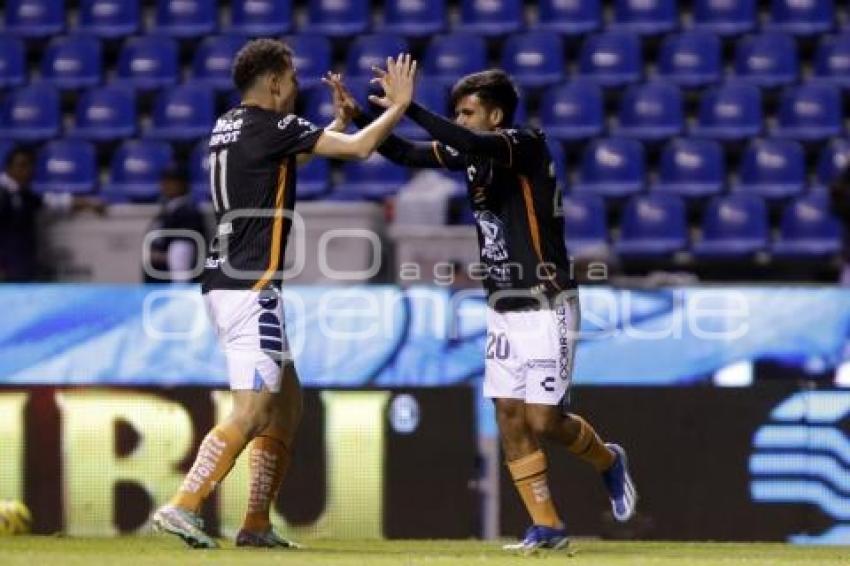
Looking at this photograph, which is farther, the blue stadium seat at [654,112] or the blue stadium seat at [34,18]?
the blue stadium seat at [34,18]

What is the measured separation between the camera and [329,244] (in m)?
12.8

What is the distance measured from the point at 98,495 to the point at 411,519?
5.33 ft

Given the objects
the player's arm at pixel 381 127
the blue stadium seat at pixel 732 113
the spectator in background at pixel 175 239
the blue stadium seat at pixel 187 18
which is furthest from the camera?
the blue stadium seat at pixel 187 18

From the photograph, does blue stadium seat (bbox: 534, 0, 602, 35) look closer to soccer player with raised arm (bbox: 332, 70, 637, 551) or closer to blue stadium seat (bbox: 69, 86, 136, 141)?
blue stadium seat (bbox: 69, 86, 136, 141)

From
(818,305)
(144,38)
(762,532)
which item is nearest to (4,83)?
(144,38)

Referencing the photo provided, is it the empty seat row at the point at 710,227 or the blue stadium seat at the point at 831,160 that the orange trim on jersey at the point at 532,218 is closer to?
the empty seat row at the point at 710,227

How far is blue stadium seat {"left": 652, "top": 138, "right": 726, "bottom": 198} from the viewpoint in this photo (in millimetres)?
15234

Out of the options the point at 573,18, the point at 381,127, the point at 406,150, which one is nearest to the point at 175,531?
the point at 381,127

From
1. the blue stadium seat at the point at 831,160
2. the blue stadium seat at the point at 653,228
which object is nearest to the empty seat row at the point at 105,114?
the blue stadium seat at the point at 653,228

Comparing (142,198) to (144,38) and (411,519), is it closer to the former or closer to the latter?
(144,38)

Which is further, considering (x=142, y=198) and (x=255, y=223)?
(x=142, y=198)

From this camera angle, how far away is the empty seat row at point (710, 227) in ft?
48.1

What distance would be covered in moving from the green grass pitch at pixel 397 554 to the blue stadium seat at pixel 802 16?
24.1 feet

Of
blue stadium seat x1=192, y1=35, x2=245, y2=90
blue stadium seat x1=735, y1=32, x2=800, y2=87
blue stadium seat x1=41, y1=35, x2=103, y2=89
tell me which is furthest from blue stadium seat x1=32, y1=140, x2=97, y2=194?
blue stadium seat x1=735, y1=32, x2=800, y2=87
